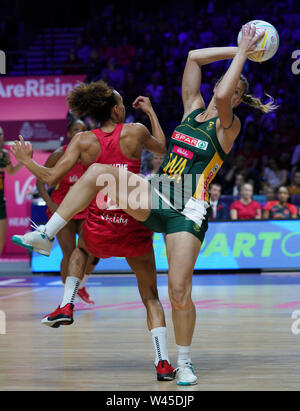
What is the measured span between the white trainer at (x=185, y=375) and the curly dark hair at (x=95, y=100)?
5.72ft

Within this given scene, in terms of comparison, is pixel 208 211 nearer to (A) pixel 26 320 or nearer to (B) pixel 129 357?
(B) pixel 129 357

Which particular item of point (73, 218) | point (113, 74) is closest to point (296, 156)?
point (113, 74)

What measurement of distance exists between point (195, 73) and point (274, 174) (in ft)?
29.9

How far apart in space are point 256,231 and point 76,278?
6.08m

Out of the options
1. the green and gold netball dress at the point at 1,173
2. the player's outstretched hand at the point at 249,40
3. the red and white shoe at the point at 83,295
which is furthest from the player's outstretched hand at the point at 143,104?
the green and gold netball dress at the point at 1,173

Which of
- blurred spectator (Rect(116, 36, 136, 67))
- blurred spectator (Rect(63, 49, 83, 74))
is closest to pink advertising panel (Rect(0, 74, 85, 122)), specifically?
blurred spectator (Rect(63, 49, 83, 74))

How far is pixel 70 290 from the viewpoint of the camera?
4.80 metres

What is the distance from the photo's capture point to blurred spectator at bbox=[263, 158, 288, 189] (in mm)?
12831

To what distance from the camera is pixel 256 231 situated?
10.6 metres

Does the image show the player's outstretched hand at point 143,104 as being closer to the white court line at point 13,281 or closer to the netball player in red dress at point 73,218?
the netball player in red dress at point 73,218

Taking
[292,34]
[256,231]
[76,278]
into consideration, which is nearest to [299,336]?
[76,278]

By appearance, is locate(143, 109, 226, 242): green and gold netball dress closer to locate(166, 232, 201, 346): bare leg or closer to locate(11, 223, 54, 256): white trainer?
locate(166, 232, 201, 346): bare leg

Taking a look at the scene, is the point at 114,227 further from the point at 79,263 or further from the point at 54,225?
the point at 79,263

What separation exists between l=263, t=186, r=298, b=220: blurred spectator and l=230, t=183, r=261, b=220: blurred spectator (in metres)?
0.17
